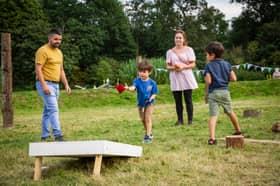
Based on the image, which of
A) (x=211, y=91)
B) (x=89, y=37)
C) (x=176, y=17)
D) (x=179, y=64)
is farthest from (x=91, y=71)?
(x=211, y=91)

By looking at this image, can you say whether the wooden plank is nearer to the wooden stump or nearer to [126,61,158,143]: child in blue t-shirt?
the wooden stump

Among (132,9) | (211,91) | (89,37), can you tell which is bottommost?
(211,91)

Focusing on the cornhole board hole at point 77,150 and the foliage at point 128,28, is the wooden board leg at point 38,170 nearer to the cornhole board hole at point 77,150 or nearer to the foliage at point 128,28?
the cornhole board hole at point 77,150

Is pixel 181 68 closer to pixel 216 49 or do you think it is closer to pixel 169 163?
pixel 216 49

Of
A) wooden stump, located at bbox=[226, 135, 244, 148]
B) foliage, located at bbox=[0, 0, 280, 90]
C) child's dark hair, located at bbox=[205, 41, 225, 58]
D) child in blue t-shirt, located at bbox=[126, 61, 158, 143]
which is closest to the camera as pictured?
wooden stump, located at bbox=[226, 135, 244, 148]

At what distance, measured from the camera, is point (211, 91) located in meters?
7.01

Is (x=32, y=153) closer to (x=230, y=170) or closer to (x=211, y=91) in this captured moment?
Answer: (x=230, y=170)

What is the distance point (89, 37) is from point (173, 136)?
40.3 metres

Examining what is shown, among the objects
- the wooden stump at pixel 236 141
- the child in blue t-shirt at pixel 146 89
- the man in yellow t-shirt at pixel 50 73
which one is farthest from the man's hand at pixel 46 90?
the wooden stump at pixel 236 141

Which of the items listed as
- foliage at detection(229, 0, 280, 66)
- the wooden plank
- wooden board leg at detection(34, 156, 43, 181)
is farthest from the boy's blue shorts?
foliage at detection(229, 0, 280, 66)

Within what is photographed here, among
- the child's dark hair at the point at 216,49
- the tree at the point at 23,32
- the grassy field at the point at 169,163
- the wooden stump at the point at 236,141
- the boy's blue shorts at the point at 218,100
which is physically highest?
the tree at the point at 23,32

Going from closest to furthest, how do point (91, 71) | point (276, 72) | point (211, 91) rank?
point (211, 91), point (276, 72), point (91, 71)

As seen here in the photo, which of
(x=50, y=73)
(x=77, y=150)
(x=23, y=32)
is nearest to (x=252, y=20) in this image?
(x=23, y=32)

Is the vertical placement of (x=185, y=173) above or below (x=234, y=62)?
below
